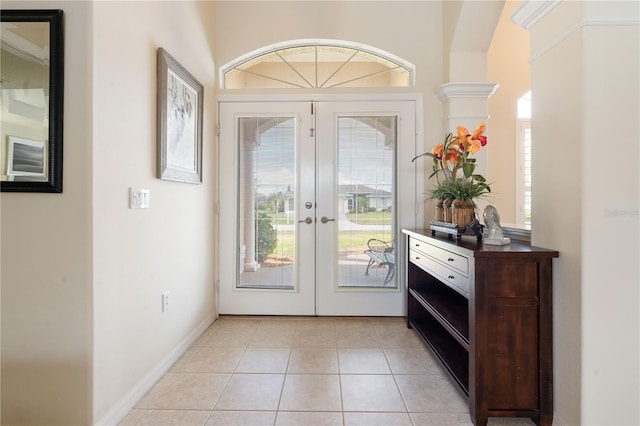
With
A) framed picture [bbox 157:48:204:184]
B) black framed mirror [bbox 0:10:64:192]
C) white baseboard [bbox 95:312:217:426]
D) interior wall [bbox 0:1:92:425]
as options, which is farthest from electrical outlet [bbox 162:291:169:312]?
black framed mirror [bbox 0:10:64:192]

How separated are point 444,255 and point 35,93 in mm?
→ 2256

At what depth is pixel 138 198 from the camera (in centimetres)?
168

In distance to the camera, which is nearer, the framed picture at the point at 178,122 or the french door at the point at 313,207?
the framed picture at the point at 178,122

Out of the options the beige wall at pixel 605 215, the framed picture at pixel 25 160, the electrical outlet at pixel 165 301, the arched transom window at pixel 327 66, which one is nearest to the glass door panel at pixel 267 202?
the arched transom window at pixel 327 66

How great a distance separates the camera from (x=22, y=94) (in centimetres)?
134

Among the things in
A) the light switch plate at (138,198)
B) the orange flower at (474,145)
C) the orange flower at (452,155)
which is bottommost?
the light switch plate at (138,198)

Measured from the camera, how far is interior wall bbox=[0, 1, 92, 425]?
1367mm

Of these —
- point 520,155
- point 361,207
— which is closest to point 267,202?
point 361,207

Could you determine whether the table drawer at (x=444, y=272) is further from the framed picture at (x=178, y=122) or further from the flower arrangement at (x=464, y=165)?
the framed picture at (x=178, y=122)

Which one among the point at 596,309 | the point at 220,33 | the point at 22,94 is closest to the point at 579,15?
the point at 596,309

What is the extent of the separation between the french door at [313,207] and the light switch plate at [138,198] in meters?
1.15

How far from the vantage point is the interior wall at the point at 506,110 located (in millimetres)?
3525

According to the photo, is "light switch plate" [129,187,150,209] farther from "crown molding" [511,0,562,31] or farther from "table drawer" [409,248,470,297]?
"crown molding" [511,0,562,31]

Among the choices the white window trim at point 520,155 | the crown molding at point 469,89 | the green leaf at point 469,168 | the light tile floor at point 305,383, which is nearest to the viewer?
the light tile floor at point 305,383
